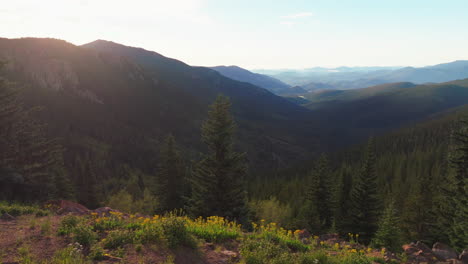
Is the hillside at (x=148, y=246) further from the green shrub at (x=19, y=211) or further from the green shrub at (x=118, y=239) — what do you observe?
the green shrub at (x=19, y=211)

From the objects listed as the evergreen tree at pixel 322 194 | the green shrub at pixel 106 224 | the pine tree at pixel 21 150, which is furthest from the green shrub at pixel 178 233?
the evergreen tree at pixel 322 194

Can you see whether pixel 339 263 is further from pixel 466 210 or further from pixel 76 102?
pixel 76 102

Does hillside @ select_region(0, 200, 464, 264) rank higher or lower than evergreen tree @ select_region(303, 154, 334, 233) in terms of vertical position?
higher

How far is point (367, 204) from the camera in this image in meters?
30.0

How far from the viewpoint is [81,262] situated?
5895 millimetres

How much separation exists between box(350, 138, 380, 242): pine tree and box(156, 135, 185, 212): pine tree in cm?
2128

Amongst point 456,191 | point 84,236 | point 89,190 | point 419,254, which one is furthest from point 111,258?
point 89,190

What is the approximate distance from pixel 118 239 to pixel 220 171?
14935mm

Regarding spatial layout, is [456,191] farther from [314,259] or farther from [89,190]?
→ [89,190]

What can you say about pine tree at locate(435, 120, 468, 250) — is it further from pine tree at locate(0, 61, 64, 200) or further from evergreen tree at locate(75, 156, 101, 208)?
evergreen tree at locate(75, 156, 101, 208)

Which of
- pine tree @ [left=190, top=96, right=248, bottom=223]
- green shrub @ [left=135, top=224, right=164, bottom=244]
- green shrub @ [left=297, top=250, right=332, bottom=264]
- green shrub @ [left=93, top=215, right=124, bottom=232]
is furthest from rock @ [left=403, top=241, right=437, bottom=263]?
pine tree @ [left=190, top=96, right=248, bottom=223]

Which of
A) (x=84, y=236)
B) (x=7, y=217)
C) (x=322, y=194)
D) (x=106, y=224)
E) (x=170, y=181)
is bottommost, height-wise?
(x=322, y=194)

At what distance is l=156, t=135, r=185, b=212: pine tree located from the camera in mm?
31156

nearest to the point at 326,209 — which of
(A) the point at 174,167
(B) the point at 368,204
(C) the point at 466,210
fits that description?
(B) the point at 368,204
